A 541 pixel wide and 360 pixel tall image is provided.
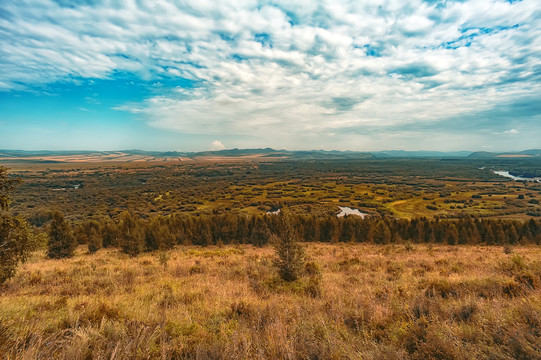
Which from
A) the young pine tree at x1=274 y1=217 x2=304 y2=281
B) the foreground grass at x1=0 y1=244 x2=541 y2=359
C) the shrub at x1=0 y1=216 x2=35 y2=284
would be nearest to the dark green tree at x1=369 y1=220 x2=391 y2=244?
the foreground grass at x1=0 y1=244 x2=541 y2=359

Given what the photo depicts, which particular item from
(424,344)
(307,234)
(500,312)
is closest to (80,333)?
(424,344)

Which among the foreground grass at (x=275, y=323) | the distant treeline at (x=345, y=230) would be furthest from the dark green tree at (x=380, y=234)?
the foreground grass at (x=275, y=323)

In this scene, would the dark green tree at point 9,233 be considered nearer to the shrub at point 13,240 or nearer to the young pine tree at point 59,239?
the shrub at point 13,240

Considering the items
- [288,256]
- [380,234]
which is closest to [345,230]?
[380,234]

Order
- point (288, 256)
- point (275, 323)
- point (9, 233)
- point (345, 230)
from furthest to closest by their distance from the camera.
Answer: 1. point (345, 230)
2. point (288, 256)
3. point (9, 233)
4. point (275, 323)

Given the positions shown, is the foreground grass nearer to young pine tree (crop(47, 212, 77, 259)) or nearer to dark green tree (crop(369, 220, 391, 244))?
young pine tree (crop(47, 212, 77, 259))

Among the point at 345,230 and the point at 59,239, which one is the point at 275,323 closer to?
the point at 59,239
